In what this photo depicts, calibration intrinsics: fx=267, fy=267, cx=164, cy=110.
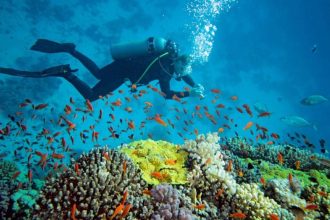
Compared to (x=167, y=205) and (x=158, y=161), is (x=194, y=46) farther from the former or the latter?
(x=167, y=205)

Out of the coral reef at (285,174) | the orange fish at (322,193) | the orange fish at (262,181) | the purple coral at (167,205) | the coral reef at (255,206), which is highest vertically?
the coral reef at (285,174)

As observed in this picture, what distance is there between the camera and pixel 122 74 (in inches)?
526

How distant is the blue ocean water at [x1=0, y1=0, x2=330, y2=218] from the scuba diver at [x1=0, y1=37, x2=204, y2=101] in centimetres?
2439

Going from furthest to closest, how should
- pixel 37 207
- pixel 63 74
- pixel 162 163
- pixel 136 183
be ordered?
pixel 63 74
pixel 162 163
pixel 136 183
pixel 37 207

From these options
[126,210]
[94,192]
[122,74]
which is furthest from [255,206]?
[122,74]

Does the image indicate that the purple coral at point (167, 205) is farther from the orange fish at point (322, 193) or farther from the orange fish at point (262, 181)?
the orange fish at point (322, 193)

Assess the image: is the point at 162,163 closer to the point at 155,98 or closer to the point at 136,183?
the point at 136,183

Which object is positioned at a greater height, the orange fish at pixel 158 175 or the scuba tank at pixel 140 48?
the scuba tank at pixel 140 48

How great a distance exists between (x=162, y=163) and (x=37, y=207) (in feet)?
7.82

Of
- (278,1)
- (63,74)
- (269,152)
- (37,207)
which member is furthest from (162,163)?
A: (278,1)

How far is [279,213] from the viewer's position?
5047 mm

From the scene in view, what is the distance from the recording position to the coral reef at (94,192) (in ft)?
12.9

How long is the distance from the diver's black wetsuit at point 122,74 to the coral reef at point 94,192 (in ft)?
24.8

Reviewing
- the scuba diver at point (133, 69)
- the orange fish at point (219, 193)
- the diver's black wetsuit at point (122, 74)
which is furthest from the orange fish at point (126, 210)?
the diver's black wetsuit at point (122, 74)
